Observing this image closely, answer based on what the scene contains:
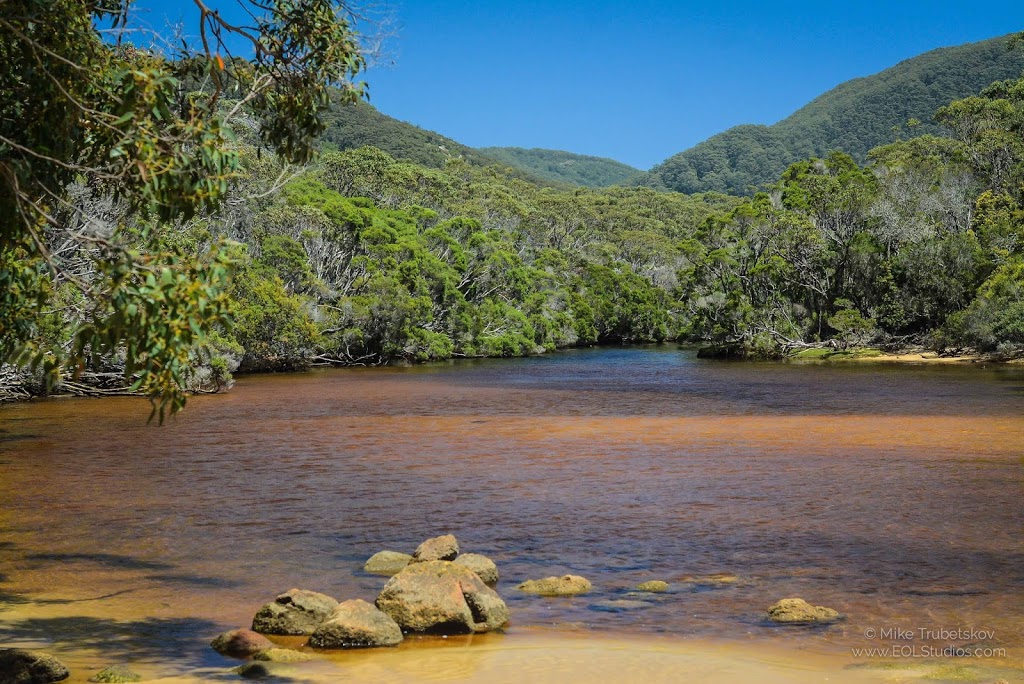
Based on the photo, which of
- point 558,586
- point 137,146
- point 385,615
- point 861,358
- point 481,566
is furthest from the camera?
point 861,358

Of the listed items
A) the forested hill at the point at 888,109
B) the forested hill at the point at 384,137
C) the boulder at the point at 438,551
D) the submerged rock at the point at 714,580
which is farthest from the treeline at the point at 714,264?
the forested hill at the point at 888,109

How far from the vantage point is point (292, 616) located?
31.6ft

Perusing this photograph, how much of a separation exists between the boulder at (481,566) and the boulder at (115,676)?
13.9ft

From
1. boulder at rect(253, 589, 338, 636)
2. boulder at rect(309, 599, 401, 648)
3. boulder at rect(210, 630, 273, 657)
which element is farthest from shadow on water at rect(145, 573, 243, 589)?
boulder at rect(309, 599, 401, 648)

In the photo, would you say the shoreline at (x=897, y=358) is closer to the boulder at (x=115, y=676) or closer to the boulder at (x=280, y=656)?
the boulder at (x=280, y=656)

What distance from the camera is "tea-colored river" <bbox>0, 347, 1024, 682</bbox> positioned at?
929 cm

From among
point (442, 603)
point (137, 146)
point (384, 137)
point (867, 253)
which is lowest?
point (442, 603)

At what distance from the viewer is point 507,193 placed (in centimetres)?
8650

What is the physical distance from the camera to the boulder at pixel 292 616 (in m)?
9.61

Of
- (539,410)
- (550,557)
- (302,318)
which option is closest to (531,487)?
(550,557)

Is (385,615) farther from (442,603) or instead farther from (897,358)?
(897,358)

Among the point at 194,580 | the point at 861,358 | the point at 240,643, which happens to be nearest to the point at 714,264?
the point at 861,358

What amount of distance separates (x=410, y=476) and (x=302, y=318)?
3075cm

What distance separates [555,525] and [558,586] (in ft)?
12.2
